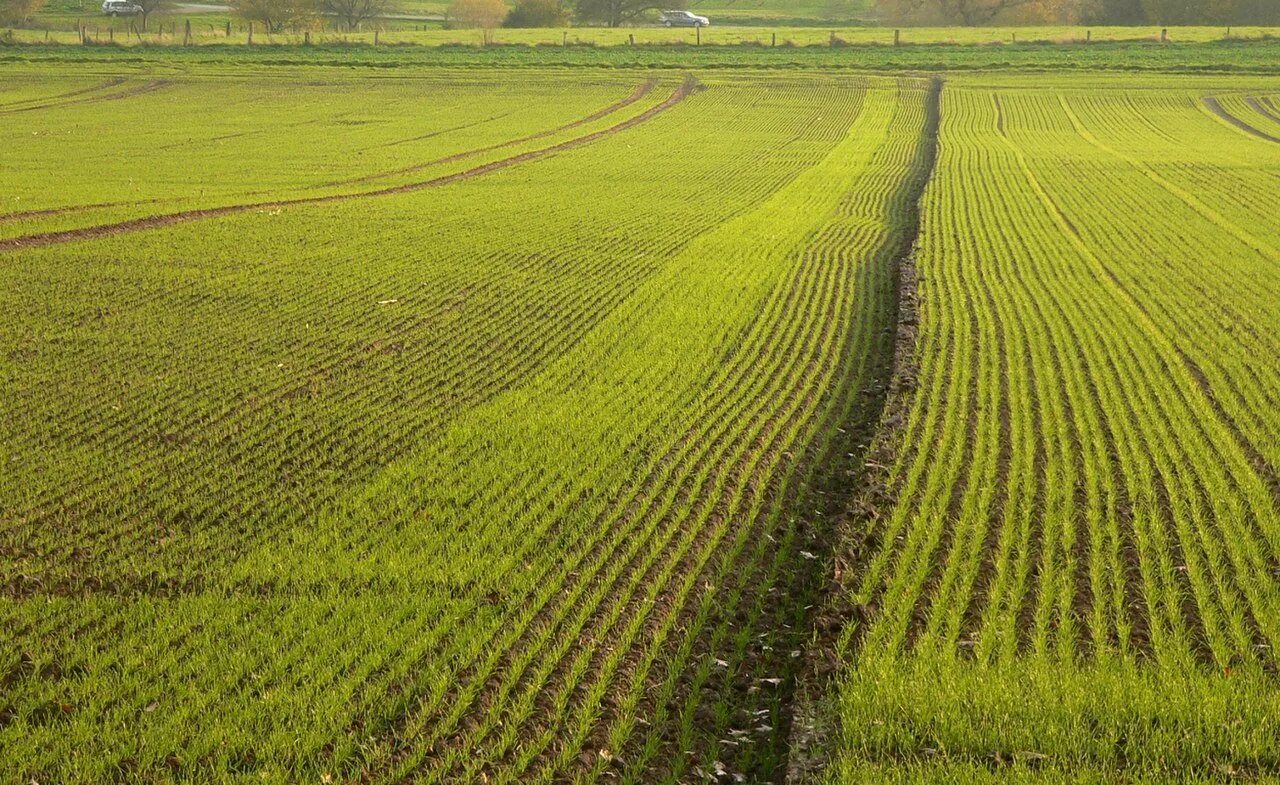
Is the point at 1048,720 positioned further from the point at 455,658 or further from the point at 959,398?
the point at 959,398

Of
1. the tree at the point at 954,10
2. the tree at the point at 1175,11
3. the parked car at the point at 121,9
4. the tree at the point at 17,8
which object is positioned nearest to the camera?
the tree at the point at 17,8

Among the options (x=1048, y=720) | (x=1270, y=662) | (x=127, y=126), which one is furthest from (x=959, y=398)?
(x=127, y=126)

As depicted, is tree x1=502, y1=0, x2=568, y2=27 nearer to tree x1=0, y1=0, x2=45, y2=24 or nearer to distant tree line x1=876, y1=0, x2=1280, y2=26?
distant tree line x1=876, y1=0, x2=1280, y2=26

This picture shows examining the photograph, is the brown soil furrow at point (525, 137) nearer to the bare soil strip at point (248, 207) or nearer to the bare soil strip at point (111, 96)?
the bare soil strip at point (248, 207)

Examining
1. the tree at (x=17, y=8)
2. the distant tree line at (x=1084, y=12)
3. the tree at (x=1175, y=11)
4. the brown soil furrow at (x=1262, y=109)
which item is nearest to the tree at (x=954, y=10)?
the distant tree line at (x=1084, y=12)

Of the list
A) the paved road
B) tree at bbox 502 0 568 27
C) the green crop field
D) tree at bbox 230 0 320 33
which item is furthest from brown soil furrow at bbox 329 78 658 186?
the paved road

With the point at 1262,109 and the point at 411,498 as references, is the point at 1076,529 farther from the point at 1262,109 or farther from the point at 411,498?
the point at 1262,109
